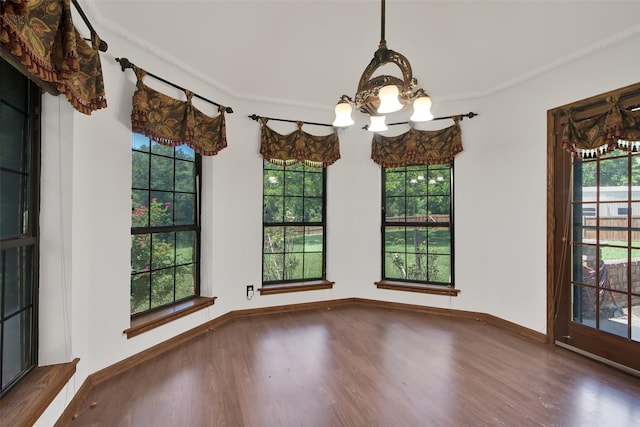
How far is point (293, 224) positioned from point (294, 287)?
0.81 metres

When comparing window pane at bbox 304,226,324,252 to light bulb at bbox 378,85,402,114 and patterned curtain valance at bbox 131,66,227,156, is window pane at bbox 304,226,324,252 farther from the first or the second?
light bulb at bbox 378,85,402,114

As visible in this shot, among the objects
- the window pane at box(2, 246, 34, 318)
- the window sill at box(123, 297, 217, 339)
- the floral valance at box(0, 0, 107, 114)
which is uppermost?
the floral valance at box(0, 0, 107, 114)

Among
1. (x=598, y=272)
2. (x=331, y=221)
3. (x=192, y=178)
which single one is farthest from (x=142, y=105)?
(x=598, y=272)

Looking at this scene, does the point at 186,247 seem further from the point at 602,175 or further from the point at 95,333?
the point at 602,175

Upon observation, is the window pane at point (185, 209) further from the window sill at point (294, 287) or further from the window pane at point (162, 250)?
the window sill at point (294, 287)

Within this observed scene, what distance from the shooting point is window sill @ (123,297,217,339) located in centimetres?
254

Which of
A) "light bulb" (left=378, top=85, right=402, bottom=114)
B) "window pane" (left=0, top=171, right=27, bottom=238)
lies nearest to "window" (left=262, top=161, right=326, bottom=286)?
"window pane" (left=0, top=171, right=27, bottom=238)

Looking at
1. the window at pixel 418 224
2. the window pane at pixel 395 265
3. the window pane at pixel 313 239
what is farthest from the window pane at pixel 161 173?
the window pane at pixel 395 265

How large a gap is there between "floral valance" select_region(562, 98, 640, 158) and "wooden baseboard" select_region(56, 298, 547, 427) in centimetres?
180

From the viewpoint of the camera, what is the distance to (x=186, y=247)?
3.18 meters

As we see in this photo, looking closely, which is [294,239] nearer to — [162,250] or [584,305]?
[162,250]

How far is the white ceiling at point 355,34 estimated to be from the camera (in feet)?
7.04

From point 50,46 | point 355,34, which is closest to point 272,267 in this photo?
point 355,34

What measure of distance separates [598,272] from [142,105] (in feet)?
13.4
